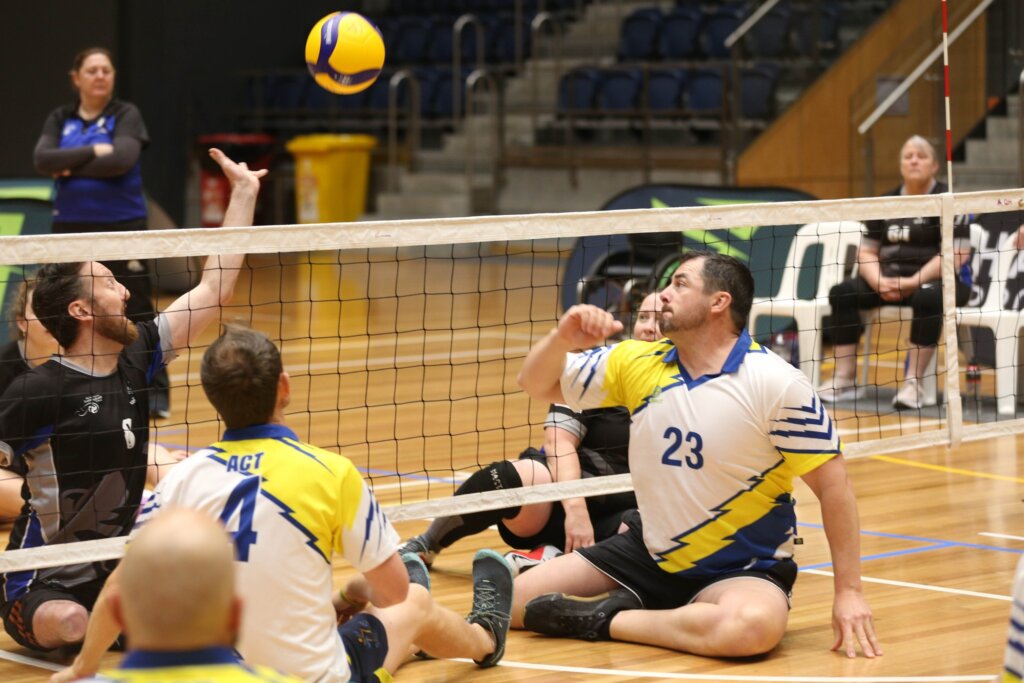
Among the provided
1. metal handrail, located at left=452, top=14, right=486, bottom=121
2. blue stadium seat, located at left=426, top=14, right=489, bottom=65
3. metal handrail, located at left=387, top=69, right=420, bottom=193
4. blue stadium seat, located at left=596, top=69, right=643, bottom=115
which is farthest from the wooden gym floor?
blue stadium seat, located at left=426, top=14, right=489, bottom=65

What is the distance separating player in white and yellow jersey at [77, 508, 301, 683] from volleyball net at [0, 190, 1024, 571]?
227 cm

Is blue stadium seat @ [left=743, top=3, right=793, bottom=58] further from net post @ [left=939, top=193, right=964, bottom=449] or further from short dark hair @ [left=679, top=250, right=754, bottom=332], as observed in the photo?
short dark hair @ [left=679, top=250, right=754, bottom=332]

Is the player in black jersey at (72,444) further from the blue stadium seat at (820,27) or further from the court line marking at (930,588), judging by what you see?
the blue stadium seat at (820,27)

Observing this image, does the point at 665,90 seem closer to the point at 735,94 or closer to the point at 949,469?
the point at 735,94

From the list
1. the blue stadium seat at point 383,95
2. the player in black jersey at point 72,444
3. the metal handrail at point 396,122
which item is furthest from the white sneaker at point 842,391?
the blue stadium seat at point 383,95

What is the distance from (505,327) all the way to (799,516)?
2727 millimetres

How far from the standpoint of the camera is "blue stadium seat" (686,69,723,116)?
16156 mm

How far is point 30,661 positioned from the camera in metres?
4.36

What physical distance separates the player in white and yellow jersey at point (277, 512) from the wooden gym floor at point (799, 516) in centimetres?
105

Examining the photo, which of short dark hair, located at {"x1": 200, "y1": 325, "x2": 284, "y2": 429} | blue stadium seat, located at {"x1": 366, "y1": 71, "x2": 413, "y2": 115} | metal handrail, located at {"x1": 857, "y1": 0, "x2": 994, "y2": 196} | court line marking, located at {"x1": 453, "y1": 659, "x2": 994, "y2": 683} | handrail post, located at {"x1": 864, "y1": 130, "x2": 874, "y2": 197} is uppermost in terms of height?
blue stadium seat, located at {"x1": 366, "y1": 71, "x2": 413, "y2": 115}

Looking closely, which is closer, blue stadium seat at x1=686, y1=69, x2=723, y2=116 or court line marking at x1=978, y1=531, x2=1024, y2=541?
court line marking at x1=978, y1=531, x2=1024, y2=541

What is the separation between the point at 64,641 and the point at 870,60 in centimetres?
1091

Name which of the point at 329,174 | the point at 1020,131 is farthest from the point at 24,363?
the point at 329,174

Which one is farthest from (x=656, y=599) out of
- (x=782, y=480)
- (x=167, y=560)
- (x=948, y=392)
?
(x=167, y=560)
